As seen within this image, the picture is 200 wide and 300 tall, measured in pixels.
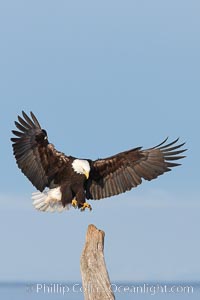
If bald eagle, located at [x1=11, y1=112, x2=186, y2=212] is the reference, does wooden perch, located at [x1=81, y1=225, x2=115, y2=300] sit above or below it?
below

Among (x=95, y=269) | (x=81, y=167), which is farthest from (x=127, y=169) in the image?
(x=95, y=269)

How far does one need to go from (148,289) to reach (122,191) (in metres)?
1.56

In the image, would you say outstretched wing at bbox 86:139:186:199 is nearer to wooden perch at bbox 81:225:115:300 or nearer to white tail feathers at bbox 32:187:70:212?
white tail feathers at bbox 32:187:70:212

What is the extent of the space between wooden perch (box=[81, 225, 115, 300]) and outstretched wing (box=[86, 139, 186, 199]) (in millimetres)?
2816

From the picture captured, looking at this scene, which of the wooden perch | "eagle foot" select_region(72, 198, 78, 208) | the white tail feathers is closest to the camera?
the wooden perch

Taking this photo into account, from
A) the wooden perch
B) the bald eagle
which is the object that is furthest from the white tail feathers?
the wooden perch

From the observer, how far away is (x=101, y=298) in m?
8.93

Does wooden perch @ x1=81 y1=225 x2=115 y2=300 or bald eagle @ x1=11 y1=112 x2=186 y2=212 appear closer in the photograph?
wooden perch @ x1=81 y1=225 x2=115 y2=300

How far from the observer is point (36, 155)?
11836 mm

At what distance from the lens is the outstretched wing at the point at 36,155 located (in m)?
11.8

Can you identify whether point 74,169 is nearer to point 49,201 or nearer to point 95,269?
point 49,201

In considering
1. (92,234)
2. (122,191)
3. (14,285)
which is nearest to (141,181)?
(122,191)

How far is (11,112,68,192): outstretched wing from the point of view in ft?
38.7

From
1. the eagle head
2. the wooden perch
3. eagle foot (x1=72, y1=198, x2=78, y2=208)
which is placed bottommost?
the wooden perch
